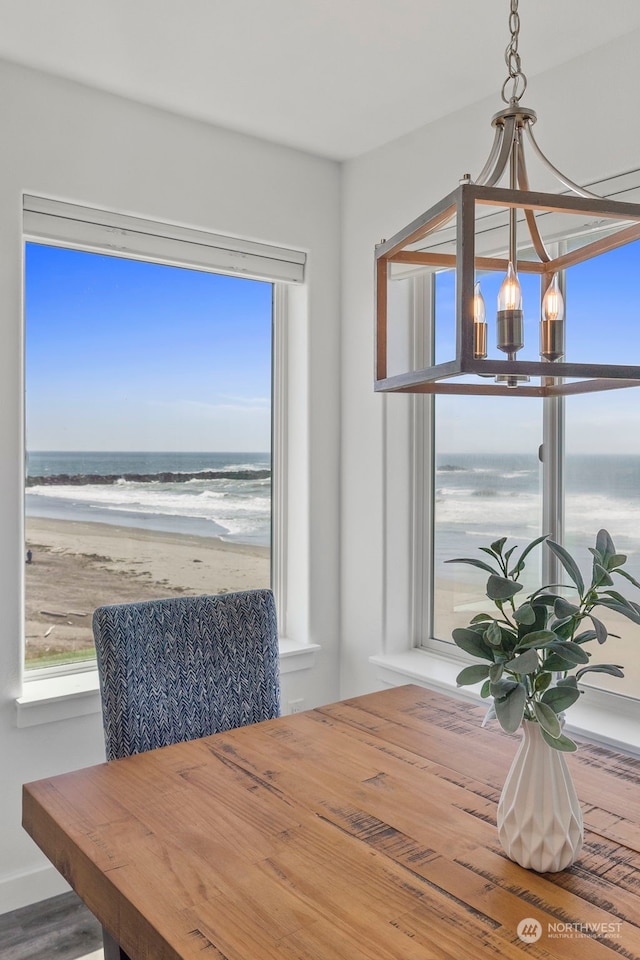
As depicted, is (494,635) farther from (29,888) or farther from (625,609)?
(29,888)

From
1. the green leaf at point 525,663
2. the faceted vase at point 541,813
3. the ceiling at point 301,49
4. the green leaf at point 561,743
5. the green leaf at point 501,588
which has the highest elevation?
the ceiling at point 301,49

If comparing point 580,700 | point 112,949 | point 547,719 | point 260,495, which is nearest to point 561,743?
point 547,719

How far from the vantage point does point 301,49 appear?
2129mm

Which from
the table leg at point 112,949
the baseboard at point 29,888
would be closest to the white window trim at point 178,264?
the baseboard at point 29,888

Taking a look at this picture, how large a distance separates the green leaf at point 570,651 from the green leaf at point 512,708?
8cm

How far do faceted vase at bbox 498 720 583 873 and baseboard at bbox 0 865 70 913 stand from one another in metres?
1.74

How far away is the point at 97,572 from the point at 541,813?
6.18 feet

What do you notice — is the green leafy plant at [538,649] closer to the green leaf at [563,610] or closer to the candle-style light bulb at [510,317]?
the green leaf at [563,610]

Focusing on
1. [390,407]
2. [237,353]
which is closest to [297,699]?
[390,407]

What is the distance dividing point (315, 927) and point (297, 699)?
6.41ft

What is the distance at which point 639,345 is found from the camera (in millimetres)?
2203

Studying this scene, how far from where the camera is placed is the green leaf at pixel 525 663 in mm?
1038

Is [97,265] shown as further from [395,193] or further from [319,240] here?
[395,193]

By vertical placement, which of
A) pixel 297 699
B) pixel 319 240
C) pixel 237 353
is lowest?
pixel 297 699
